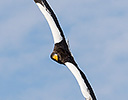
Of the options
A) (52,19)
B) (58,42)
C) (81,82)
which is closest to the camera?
(81,82)

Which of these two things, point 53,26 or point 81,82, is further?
point 53,26

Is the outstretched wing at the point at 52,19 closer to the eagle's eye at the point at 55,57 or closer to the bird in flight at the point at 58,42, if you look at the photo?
the bird in flight at the point at 58,42

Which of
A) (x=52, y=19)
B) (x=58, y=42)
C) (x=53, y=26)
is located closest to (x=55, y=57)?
(x=58, y=42)

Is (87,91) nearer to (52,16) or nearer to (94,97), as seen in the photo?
(94,97)

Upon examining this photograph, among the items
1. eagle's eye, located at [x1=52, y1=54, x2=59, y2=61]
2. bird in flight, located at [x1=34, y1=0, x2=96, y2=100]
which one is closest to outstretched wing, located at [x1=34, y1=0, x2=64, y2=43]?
bird in flight, located at [x1=34, y1=0, x2=96, y2=100]

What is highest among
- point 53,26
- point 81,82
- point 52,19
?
point 52,19

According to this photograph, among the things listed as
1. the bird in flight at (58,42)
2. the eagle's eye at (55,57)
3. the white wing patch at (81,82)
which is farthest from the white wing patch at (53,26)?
the white wing patch at (81,82)

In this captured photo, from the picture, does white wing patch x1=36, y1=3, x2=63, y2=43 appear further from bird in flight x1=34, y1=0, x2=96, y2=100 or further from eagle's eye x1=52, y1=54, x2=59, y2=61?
eagle's eye x1=52, y1=54, x2=59, y2=61

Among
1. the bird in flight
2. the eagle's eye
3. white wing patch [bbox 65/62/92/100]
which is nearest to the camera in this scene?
white wing patch [bbox 65/62/92/100]

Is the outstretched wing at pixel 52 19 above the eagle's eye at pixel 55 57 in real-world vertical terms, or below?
above

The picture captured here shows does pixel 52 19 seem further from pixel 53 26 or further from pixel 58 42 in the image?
pixel 58 42

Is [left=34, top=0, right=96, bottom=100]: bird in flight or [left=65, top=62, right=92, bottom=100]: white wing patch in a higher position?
[left=34, top=0, right=96, bottom=100]: bird in flight

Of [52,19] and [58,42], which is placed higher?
[52,19]
